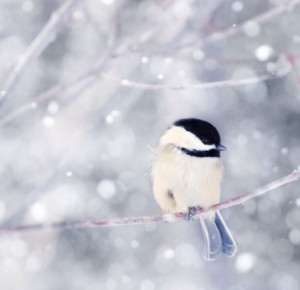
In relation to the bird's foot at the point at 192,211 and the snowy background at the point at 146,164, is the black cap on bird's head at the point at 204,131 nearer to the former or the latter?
the bird's foot at the point at 192,211

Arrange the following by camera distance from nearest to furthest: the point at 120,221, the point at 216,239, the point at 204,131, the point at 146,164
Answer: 1. the point at 120,221
2. the point at 204,131
3. the point at 216,239
4. the point at 146,164

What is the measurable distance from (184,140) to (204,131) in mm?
78

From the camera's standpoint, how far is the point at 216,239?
227 cm

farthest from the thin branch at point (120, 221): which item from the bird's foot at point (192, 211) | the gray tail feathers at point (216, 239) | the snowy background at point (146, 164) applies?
the snowy background at point (146, 164)

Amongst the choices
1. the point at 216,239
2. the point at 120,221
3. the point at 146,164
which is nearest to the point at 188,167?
the point at 216,239

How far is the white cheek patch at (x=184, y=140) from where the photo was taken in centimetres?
209

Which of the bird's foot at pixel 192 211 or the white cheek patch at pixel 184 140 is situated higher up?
the white cheek patch at pixel 184 140

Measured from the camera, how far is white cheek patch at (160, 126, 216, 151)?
2.09 m

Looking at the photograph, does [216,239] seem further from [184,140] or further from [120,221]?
[120,221]

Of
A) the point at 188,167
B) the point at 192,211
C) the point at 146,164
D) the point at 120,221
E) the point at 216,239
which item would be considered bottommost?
the point at 146,164

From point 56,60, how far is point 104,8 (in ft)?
7.30

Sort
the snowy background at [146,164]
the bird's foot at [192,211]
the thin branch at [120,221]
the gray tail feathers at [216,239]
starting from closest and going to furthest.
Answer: the thin branch at [120,221] < the bird's foot at [192,211] < the gray tail feathers at [216,239] < the snowy background at [146,164]

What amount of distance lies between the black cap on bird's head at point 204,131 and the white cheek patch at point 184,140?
0.04ft

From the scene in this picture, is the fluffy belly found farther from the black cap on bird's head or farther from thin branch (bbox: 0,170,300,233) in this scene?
thin branch (bbox: 0,170,300,233)
